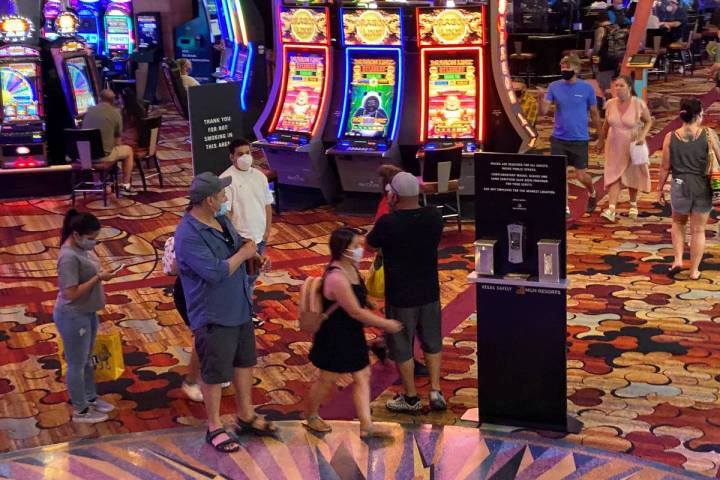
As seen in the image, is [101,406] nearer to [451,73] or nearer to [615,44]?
[451,73]

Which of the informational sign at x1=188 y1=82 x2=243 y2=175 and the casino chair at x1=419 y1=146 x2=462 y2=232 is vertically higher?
the informational sign at x1=188 y1=82 x2=243 y2=175

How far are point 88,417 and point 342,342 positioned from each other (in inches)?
63.2

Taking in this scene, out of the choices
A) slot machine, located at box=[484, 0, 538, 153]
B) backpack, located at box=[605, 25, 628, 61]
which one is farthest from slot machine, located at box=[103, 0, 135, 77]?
slot machine, located at box=[484, 0, 538, 153]

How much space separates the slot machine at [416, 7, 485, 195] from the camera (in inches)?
400

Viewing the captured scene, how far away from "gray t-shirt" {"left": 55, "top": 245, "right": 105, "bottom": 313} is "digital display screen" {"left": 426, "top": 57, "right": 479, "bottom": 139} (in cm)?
499

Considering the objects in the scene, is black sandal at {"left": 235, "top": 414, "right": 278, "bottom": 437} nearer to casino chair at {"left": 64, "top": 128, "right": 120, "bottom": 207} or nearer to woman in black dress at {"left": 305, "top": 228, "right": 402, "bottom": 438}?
woman in black dress at {"left": 305, "top": 228, "right": 402, "bottom": 438}

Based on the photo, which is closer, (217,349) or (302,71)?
(217,349)

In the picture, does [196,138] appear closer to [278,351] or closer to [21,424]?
[278,351]

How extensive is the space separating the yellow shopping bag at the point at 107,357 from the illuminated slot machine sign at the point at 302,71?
461 centimetres

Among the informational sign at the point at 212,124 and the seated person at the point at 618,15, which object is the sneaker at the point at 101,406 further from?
the seated person at the point at 618,15

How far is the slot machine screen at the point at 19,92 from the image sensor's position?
39.1 ft

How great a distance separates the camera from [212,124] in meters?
7.64

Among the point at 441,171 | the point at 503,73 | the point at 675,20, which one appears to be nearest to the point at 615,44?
the point at 675,20

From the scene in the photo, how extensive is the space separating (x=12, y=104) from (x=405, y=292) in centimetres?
741
